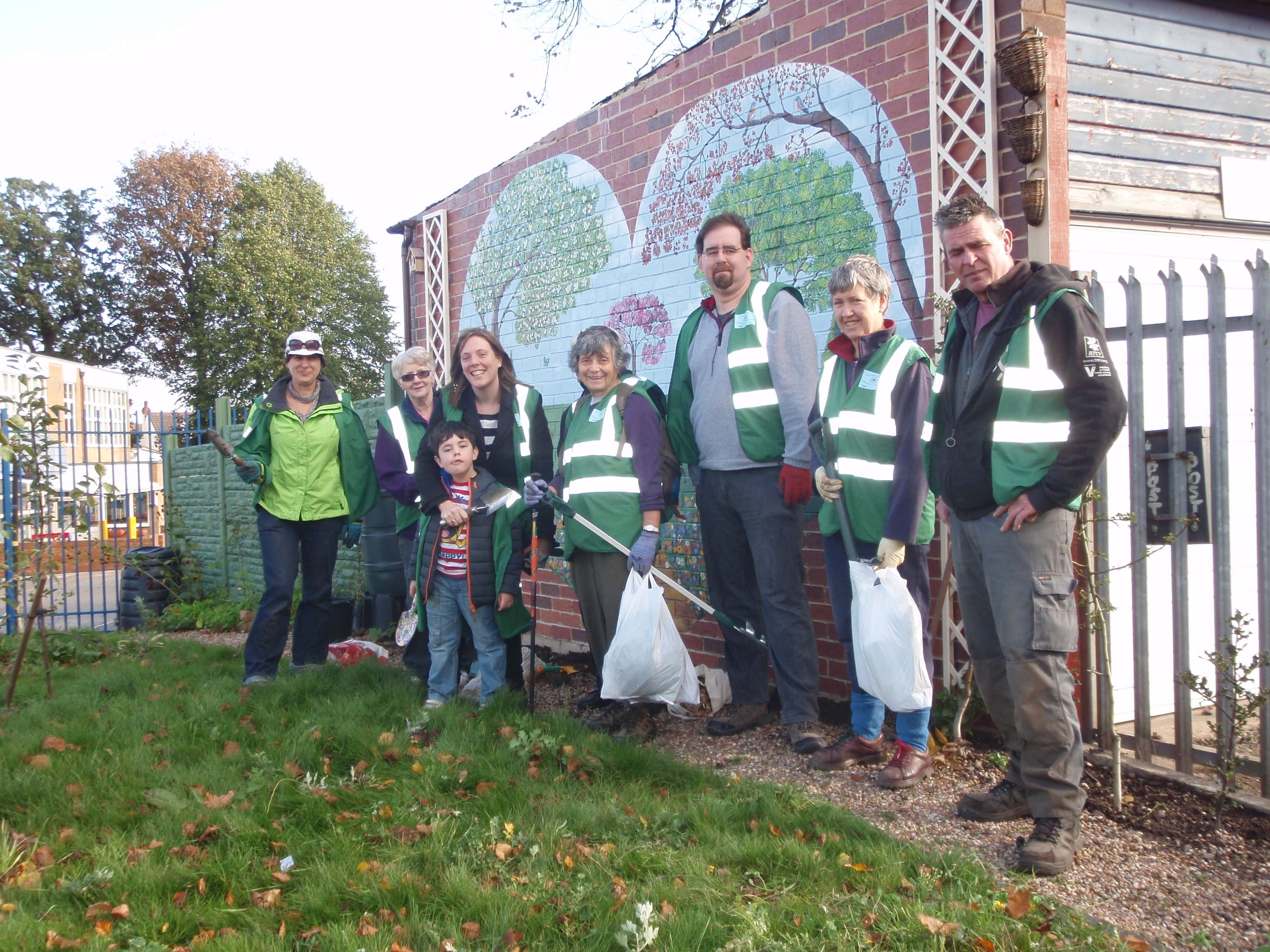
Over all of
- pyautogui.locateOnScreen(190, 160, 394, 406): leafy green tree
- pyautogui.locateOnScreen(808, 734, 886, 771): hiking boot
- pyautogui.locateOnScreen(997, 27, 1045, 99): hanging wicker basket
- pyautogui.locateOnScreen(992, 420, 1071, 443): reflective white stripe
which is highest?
pyautogui.locateOnScreen(190, 160, 394, 406): leafy green tree

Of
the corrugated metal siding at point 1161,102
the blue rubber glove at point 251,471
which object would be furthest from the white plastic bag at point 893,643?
the blue rubber glove at point 251,471

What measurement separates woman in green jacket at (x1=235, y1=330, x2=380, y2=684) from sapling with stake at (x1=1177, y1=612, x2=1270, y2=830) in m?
4.54

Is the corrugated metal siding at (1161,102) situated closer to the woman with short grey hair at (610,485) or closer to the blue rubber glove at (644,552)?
the woman with short grey hair at (610,485)

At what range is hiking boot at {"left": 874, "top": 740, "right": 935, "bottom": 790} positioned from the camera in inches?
146

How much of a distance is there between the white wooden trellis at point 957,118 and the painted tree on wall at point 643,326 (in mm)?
2172

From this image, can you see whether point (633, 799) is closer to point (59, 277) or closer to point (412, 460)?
point (412, 460)

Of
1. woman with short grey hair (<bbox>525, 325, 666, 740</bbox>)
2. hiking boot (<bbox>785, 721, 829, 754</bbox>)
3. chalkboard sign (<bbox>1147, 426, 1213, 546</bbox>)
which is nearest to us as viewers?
chalkboard sign (<bbox>1147, 426, 1213, 546</bbox>)

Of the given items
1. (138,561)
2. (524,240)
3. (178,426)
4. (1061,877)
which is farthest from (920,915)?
(178,426)

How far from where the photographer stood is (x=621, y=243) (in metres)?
6.62

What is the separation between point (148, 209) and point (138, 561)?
28.9 metres

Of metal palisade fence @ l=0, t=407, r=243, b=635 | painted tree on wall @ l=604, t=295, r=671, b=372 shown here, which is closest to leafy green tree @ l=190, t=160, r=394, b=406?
metal palisade fence @ l=0, t=407, r=243, b=635

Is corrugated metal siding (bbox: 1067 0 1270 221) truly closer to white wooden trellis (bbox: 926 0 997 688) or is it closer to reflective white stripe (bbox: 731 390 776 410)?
white wooden trellis (bbox: 926 0 997 688)

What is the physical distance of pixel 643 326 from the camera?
639cm

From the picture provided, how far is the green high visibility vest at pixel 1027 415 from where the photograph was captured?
3.02m
